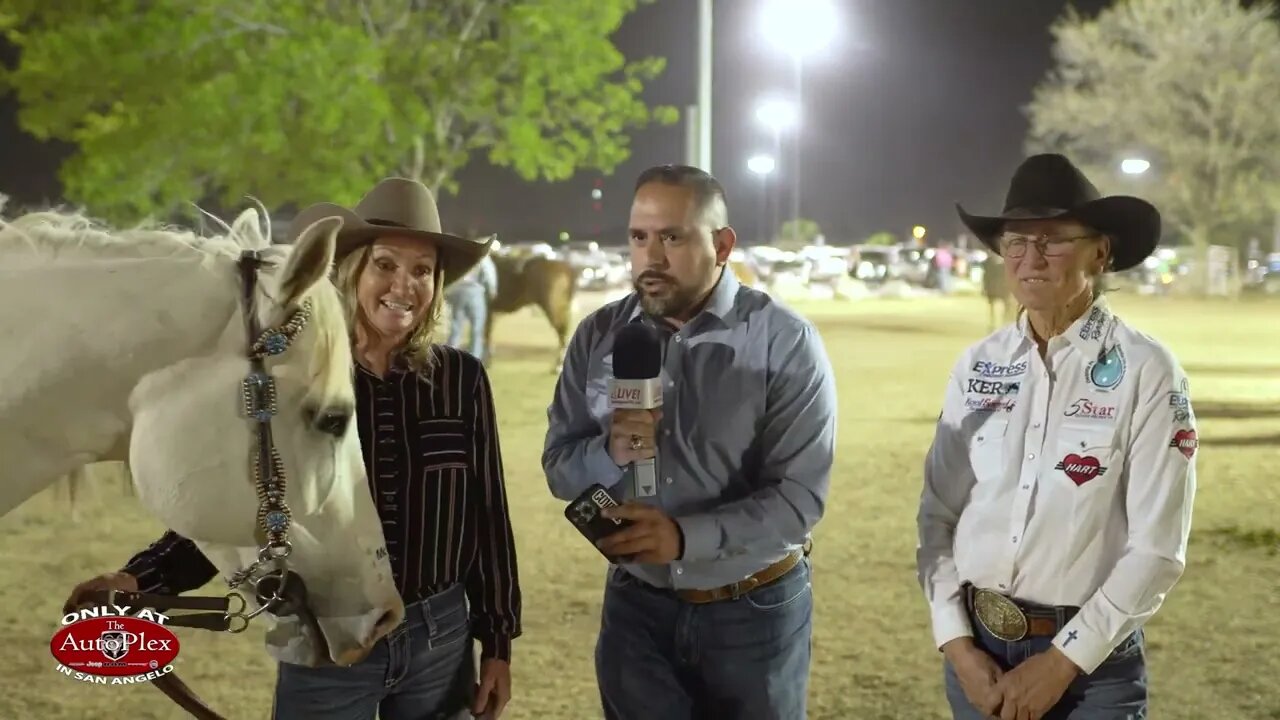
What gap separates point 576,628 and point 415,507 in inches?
114

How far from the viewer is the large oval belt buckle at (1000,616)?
2223 millimetres

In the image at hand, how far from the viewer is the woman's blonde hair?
7.58 ft

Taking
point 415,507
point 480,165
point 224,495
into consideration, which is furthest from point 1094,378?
point 480,165

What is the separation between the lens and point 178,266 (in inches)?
78.3

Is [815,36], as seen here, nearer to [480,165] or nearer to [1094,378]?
[1094,378]

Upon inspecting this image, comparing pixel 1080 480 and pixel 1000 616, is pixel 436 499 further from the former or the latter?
pixel 1080 480

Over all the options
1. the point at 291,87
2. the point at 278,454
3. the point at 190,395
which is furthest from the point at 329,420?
the point at 291,87

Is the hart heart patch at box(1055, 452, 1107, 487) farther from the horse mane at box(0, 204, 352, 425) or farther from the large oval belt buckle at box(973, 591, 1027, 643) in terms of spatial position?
the horse mane at box(0, 204, 352, 425)

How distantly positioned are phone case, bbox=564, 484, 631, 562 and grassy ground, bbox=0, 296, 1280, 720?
3.25 ft

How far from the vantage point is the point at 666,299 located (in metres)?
2.41

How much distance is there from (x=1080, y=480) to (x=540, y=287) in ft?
45.7

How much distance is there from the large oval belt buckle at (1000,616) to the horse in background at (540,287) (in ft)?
43.9

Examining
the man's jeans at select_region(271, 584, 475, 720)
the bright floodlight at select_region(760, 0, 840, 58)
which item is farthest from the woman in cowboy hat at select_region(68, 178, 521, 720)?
the bright floodlight at select_region(760, 0, 840, 58)

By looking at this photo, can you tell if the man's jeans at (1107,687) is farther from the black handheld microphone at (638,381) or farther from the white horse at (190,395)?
the white horse at (190,395)
